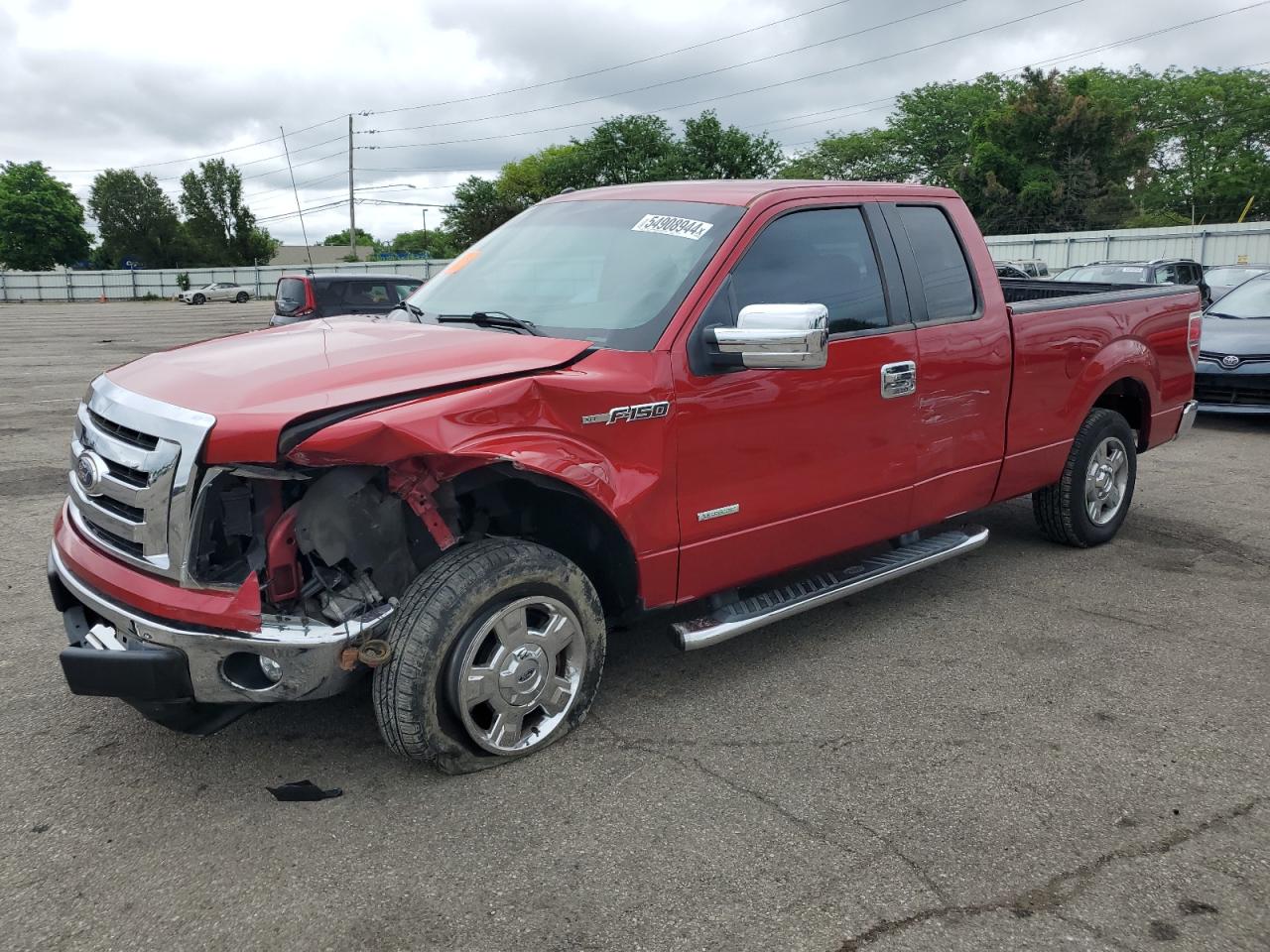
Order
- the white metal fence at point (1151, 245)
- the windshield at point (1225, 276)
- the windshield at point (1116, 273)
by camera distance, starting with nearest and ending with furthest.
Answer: the windshield at point (1225, 276)
the windshield at point (1116, 273)
the white metal fence at point (1151, 245)

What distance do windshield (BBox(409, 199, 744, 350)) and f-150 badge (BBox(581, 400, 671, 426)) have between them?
0.21 metres

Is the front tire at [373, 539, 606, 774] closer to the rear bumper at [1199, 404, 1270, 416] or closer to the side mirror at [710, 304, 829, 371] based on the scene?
the side mirror at [710, 304, 829, 371]

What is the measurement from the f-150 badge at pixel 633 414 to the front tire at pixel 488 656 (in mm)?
468

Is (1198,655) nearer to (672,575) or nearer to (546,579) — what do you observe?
(672,575)

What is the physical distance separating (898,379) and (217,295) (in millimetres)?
63318

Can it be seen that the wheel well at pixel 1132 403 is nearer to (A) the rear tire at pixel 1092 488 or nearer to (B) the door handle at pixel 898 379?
(A) the rear tire at pixel 1092 488

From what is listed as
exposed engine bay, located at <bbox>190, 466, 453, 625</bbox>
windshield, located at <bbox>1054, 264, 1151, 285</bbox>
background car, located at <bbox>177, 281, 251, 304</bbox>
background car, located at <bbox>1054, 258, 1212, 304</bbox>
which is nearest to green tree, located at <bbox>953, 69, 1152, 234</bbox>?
background car, located at <bbox>1054, 258, 1212, 304</bbox>

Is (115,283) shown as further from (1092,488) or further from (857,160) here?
(1092,488)

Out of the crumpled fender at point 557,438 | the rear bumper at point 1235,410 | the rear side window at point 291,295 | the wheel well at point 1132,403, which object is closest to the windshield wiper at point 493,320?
the crumpled fender at point 557,438

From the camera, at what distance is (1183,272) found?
17484mm

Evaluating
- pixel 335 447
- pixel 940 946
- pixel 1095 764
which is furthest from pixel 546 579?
pixel 1095 764

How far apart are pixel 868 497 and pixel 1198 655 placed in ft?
5.08

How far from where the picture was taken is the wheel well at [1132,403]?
5766 millimetres

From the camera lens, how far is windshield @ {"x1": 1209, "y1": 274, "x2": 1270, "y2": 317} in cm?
1121
